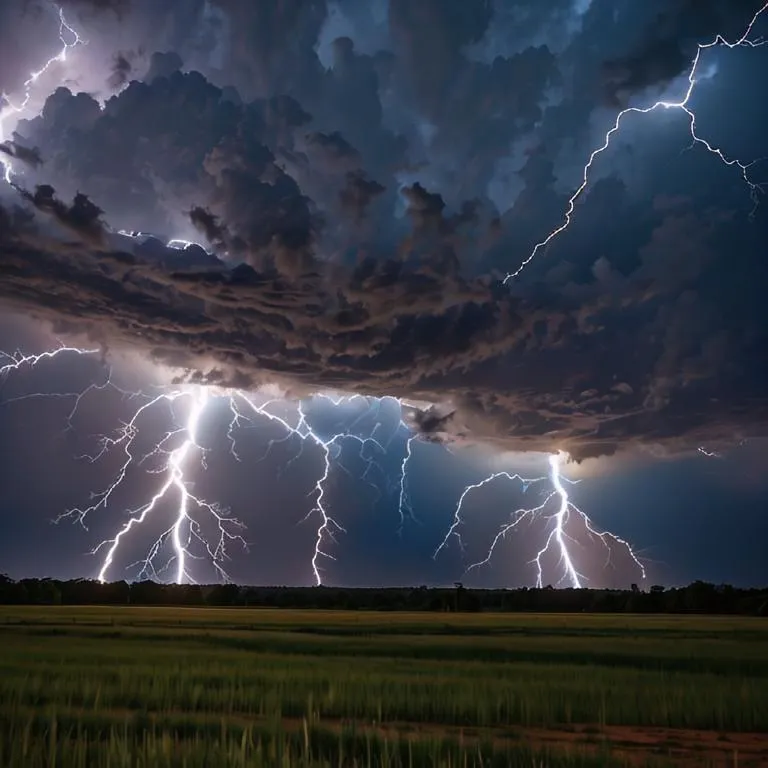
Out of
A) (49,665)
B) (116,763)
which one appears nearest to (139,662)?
(49,665)

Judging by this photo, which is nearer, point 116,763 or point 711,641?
point 116,763

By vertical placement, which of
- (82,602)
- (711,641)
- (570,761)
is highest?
(82,602)

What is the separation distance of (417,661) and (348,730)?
38.5 ft

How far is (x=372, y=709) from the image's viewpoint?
1287cm

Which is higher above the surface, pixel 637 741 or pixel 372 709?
pixel 372 709

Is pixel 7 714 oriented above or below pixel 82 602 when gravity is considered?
below

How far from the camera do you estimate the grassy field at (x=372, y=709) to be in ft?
28.6

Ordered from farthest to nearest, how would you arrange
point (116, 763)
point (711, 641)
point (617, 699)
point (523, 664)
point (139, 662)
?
point (711, 641) → point (523, 664) → point (139, 662) → point (617, 699) → point (116, 763)

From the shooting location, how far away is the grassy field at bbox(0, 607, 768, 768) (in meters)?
8.73

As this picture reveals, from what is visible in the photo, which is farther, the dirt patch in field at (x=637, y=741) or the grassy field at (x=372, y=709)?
the dirt patch in field at (x=637, y=741)

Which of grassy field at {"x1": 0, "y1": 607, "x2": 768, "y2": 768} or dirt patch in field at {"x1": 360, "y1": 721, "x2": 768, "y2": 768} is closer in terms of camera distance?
grassy field at {"x1": 0, "y1": 607, "x2": 768, "y2": 768}

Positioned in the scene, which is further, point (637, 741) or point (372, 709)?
point (372, 709)

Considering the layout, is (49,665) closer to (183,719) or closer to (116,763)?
(183,719)

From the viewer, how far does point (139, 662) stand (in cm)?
1955
